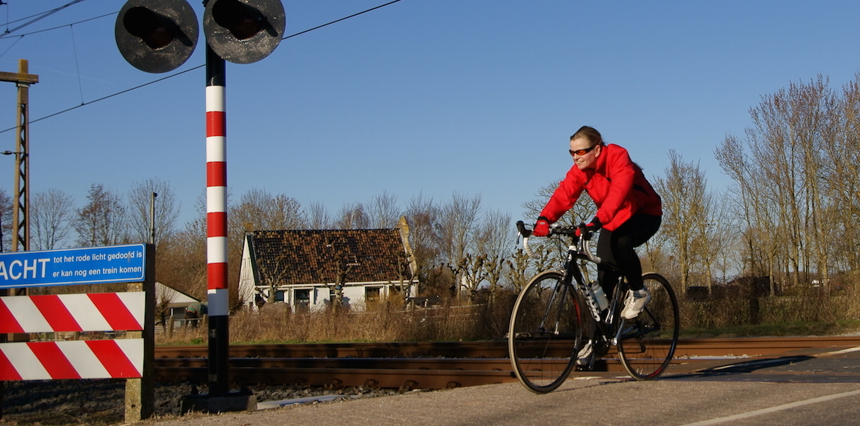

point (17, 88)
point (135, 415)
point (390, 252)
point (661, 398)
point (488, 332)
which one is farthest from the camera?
point (390, 252)

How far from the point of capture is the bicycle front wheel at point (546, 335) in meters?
5.19

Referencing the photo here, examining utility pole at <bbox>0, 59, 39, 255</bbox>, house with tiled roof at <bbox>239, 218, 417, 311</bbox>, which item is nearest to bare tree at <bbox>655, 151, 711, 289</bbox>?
house with tiled roof at <bbox>239, 218, 417, 311</bbox>

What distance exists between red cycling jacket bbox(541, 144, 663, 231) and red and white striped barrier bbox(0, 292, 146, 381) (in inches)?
124

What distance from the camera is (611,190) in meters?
5.32

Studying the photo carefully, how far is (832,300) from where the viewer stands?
593 inches

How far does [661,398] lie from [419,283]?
50740 mm

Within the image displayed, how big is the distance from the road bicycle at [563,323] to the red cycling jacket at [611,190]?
0.22m

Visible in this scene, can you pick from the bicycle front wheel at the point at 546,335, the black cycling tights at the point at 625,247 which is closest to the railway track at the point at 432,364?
the bicycle front wheel at the point at 546,335

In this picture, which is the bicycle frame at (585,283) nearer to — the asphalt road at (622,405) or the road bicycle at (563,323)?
the road bicycle at (563,323)

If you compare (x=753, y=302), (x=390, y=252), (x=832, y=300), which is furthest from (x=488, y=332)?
(x=390, y=252)

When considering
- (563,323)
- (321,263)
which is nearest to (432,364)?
(563,323)

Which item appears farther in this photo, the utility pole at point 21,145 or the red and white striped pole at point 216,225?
the utility pole at point 21,145

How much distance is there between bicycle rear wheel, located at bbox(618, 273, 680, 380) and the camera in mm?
5926

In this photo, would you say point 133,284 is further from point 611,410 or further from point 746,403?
point 746,403
